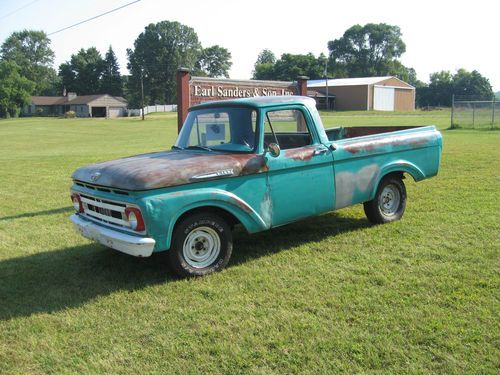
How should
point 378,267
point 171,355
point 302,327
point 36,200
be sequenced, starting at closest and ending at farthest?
point 171,355 < point 302,327 < point 378,267 < point 36,200

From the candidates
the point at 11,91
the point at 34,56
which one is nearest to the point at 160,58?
the point at 11,91

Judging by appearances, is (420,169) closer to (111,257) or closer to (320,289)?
(320,289)

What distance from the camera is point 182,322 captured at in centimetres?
398

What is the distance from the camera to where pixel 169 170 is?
15.3ft

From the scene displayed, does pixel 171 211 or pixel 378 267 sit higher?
pixel 171 211

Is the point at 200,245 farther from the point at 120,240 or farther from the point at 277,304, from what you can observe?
the point at 277,304

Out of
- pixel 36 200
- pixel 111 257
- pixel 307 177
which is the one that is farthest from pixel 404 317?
pixel 36 200

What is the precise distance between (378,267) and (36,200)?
6.99m

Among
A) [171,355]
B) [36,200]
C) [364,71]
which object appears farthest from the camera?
[364,71]

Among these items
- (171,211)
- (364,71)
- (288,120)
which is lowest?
(171,211)

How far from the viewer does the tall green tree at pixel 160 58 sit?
110 m

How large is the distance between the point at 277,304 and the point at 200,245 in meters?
1.17

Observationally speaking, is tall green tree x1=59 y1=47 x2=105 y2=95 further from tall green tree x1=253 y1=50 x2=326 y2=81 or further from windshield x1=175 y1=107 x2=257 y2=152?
windshield x1=175 y1=107 x2=257 y2=152

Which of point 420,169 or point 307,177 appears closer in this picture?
point 307,177
